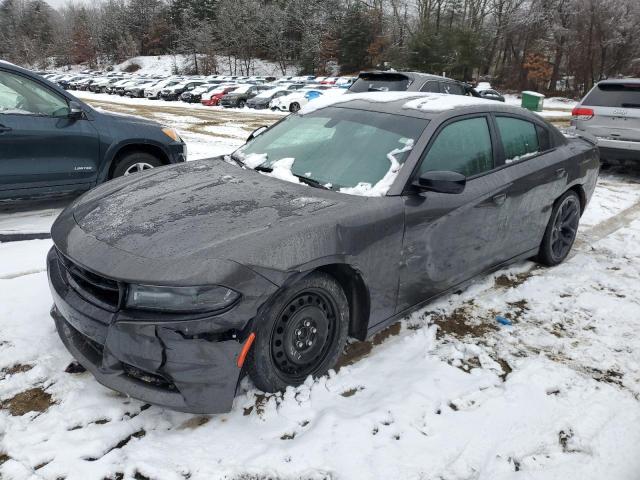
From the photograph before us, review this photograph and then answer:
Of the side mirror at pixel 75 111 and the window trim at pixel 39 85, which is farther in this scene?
the side mirror at pixel 75 111

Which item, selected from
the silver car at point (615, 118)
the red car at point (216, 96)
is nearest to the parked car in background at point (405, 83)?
the silver car at point (615, 118)

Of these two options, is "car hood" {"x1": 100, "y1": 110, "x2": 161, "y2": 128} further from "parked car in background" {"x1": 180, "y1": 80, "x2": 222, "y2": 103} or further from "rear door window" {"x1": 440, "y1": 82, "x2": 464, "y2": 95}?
"parked car in background" {"x1": 180, "y1": 80, "x2": 222, "y2": 103}

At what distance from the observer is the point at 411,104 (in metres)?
3.50

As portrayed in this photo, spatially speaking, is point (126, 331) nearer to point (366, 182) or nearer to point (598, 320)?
point (366, 182)

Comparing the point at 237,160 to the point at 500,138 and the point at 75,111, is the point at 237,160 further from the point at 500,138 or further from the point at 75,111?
the point at 75,111

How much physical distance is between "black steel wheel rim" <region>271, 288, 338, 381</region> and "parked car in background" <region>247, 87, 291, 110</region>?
23940 millimetres

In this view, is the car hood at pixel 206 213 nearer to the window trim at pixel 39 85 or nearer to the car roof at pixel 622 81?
the window trim at pixel 39 85

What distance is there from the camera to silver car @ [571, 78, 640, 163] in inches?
311

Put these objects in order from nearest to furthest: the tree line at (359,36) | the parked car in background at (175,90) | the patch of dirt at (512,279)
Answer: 1. the patch of dirt at (512,279)
2. the parked car in background at (175,90)
3. the tree line at (359,36)

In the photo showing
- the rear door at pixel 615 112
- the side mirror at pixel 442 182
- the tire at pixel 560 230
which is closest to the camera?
the side mirror at pixel 442 182

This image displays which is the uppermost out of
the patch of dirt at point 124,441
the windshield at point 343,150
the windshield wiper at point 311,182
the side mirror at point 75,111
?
the side mirror at point 75,111

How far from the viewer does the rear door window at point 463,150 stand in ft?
10.5

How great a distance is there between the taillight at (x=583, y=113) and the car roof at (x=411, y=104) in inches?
210

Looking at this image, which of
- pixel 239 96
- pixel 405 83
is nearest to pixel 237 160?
pixel 405 83
